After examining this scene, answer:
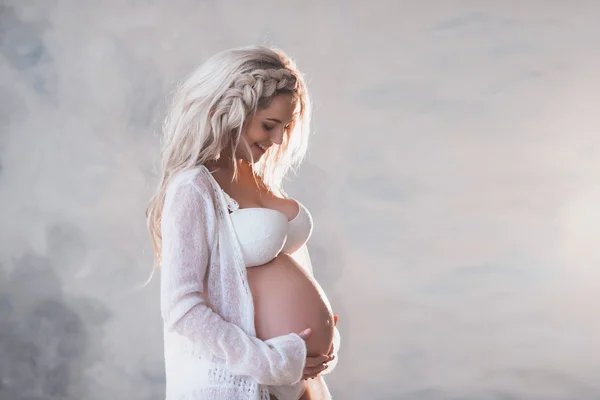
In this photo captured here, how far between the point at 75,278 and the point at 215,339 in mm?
2166

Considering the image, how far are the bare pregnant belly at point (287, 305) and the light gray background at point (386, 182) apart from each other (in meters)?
1.77

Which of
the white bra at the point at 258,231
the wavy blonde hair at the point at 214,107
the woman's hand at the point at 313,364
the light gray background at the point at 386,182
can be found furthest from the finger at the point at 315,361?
the light gray background at the point at 386,182

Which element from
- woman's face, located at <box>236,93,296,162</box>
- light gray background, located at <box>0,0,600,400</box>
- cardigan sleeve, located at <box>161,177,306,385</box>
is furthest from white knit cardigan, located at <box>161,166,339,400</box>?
light gray background, located at <box>0,0,600,400</box>

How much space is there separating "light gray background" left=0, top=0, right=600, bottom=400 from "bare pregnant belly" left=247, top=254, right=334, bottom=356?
177cm

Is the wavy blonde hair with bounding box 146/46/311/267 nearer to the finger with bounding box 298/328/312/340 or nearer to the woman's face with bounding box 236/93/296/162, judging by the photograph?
the woman's face with bounding box 236/93/296/162

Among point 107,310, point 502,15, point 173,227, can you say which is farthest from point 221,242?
point 502,15

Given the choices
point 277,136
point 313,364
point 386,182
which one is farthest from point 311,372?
point 386,182

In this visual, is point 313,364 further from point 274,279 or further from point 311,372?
point 274,279

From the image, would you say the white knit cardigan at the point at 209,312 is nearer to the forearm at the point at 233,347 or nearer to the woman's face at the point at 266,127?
the forearm at the point at 233,347

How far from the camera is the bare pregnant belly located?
1.90 metres

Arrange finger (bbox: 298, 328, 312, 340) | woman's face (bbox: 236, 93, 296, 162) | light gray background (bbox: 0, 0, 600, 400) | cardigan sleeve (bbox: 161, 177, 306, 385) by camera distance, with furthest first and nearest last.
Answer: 1. light gray background (bbox: 0, 0, 600, 400)
2. woman's face (bbox: 236, 93, 296, 162)
3. finger (bbox: 298, 328, 312, 340)
4. cardigan sleeve (bbox: 161, 177, 306, 385)

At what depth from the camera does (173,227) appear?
70.2 inches

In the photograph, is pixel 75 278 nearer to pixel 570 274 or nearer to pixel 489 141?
pixel 489 141

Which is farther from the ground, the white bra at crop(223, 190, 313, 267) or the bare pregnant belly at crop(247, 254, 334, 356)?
the white bra at crop(223, 190, 313, 267)
